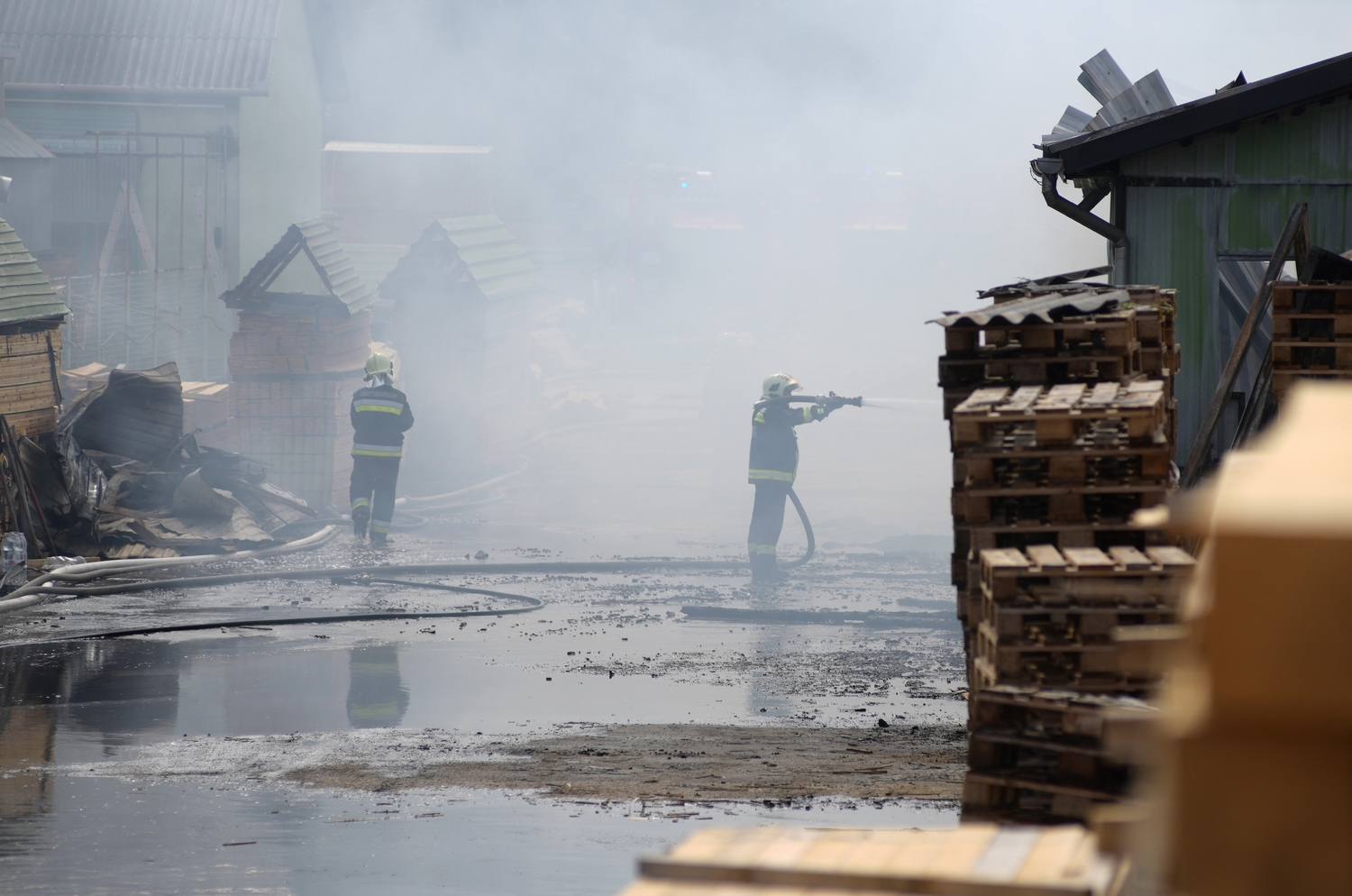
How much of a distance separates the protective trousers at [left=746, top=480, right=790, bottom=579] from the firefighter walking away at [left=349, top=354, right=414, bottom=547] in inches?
155

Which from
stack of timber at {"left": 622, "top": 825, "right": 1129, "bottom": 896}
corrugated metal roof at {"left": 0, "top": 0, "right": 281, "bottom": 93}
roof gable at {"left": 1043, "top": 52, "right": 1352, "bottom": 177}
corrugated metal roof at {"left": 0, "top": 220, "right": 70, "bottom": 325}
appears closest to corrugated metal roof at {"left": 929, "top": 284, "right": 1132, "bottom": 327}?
stack of timber at {"left": 622, "top": 825, "right": 1129, "bottom": 896}

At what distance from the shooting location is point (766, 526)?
13.3 m

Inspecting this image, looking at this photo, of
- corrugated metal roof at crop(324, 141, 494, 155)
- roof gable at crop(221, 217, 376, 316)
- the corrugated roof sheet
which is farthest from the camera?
corrugated metal roof at crop(324, 141, 494, 155)

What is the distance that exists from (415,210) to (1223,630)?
3716 centimetres

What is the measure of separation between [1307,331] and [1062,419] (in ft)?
11.7

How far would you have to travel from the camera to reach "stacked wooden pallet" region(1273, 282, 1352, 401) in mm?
7387

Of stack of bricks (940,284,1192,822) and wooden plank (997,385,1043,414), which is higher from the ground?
wooden plank (997,385,1043,414)

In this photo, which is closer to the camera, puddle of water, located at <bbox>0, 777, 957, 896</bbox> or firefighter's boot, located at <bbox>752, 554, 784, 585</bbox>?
puddle of water, located at <bbox>0, 777, 957, 896</bbox>

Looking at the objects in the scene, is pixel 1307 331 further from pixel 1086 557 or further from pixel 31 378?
pixel 31 378

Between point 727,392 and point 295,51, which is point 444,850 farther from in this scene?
point 295,51

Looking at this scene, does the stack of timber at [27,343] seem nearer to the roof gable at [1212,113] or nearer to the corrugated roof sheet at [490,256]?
the corrugated roof sheet at [490,256]

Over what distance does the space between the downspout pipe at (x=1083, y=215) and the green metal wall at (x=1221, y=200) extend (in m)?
0.17

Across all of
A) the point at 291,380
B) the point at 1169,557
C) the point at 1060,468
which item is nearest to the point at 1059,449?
the point at 1060,468

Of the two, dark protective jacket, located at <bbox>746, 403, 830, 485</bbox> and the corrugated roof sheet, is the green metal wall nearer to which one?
dark protective jacket, located at <bbox>746, 403, 830, 485</bbox>
